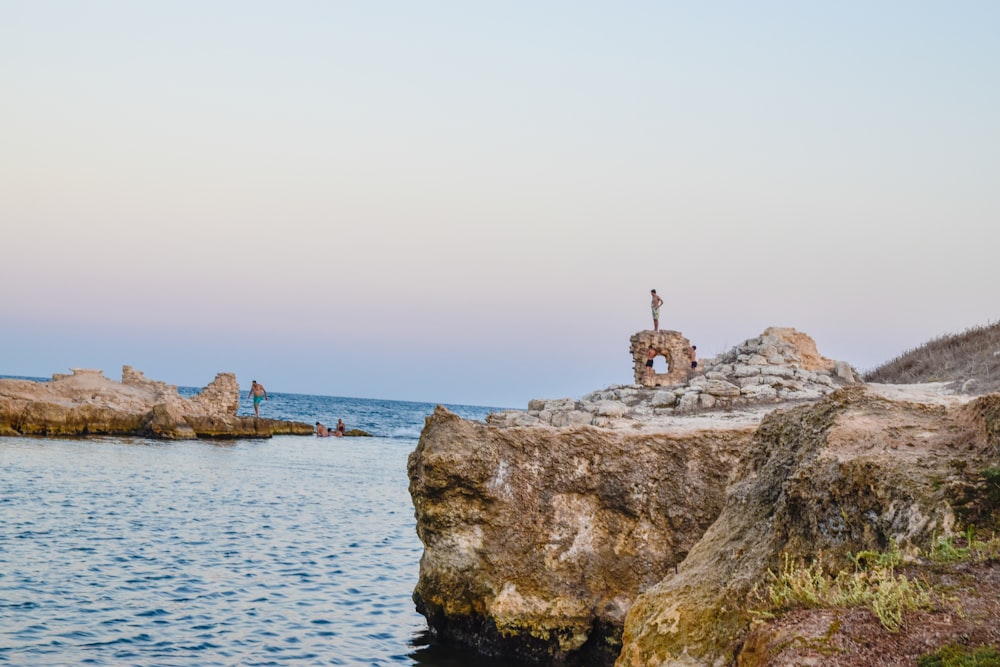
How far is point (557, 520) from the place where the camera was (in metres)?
10.4

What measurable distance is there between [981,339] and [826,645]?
17.1m

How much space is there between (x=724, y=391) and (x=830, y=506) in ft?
45.4

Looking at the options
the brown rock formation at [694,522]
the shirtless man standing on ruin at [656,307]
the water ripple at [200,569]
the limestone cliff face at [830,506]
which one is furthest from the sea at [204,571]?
the shirtless man standing on ruin at [656,307]

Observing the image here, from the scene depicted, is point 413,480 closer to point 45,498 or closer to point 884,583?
point 884,583

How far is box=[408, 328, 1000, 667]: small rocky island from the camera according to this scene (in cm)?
416

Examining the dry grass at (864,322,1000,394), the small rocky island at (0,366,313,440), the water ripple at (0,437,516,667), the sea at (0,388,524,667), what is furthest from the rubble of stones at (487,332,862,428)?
the small rocky island at (0,366,313,440)

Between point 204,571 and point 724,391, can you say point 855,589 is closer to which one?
point 204,571

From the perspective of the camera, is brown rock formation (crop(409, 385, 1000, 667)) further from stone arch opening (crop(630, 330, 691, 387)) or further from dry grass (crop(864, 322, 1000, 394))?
stone arch opening (crop(630, 330, 691, 387))

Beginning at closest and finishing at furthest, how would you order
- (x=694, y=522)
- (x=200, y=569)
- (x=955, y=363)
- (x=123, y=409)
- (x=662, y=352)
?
(x=694, y=522) < (x=200, y=569) < (x=955, y=363) < (x=662, y=352) < (x=123, y=409)

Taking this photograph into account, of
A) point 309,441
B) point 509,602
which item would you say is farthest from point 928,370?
point 309,441

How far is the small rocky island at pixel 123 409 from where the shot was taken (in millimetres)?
41969

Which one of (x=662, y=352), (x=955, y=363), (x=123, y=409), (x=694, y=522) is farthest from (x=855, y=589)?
(x=123, y=409)

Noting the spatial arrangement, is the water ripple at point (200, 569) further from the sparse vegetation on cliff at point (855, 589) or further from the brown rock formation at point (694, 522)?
the sparse vegetation on cliff at point (855, 589)

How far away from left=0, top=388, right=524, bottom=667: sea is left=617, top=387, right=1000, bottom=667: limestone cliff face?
522 cm
